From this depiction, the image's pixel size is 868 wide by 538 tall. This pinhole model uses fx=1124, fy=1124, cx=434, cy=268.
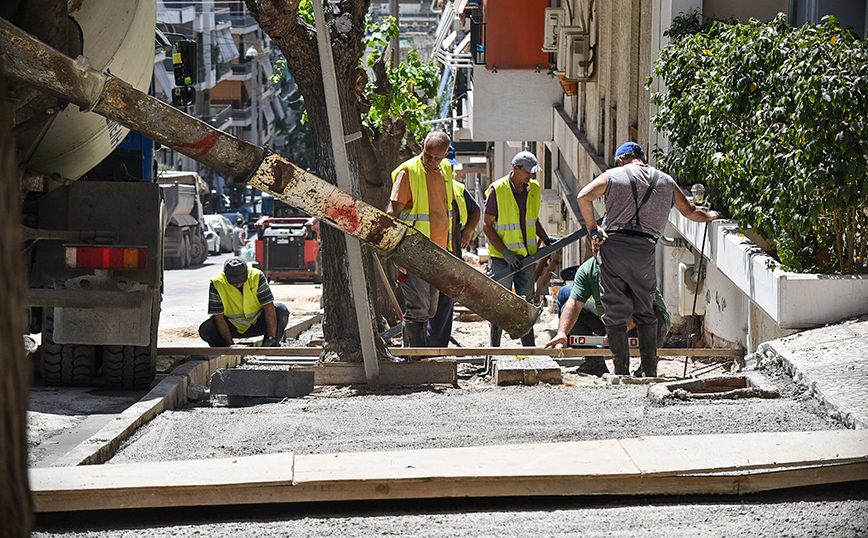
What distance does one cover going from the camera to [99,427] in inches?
223

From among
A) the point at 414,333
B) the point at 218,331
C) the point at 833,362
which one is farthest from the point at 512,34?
the point at 833,362

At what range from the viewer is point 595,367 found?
7.81 meters

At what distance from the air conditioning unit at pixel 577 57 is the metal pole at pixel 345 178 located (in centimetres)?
957

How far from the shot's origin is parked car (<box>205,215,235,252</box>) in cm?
4099

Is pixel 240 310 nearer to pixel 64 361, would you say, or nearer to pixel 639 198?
pixel 64 361

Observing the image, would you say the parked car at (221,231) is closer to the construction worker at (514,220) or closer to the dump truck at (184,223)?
the dump truck at (184,223)

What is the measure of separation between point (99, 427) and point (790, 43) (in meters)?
4.45

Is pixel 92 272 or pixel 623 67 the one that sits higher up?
pixel 623 67

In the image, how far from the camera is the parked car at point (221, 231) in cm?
4099

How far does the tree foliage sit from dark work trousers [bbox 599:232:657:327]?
0.62 meters

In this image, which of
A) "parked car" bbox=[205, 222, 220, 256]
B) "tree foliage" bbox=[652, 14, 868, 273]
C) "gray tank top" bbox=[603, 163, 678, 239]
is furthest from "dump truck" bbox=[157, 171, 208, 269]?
"gray tank top" bbox=[603, 163, 678, 239]

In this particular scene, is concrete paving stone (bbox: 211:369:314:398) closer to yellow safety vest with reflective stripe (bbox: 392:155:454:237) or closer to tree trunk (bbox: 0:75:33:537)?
yellow safety vest with reflective stripe (bbox: 392:155:454:237)

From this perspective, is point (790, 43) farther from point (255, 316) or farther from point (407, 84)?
point (407, 84)

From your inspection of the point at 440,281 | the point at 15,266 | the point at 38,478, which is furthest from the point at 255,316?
the point at 15,266
